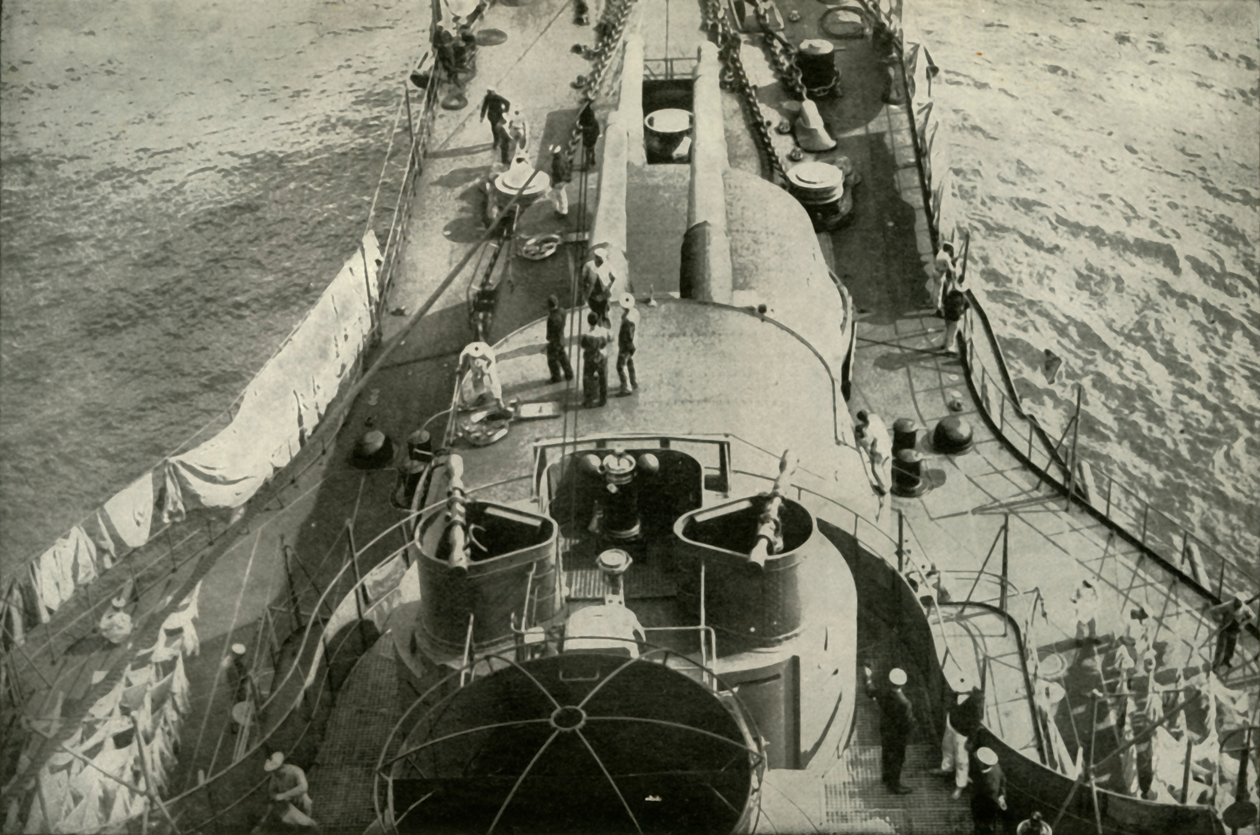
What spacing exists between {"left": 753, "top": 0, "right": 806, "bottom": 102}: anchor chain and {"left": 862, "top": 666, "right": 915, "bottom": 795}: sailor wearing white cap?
15530mm

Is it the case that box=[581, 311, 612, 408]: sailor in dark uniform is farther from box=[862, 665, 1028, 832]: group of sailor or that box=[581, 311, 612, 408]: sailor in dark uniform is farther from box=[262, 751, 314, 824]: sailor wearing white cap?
box=[262, 751, 314, 824]: sailor wearing white cap

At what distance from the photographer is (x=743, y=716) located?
1157 cm

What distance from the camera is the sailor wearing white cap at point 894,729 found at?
A: 13086 mm

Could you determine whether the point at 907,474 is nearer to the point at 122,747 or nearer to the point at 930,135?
the point at 930,135

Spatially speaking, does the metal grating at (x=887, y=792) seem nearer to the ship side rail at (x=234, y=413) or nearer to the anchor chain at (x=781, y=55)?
the ship side rail at (x=234, y=413)

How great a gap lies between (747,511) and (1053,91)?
2503 centimetres

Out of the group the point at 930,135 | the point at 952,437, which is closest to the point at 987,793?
the point at 952,437

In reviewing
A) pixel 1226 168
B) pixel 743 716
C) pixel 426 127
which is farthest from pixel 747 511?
pixel 1226 168

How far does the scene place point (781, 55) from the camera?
27172 mm

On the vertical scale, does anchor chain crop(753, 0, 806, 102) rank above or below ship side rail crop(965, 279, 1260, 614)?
above

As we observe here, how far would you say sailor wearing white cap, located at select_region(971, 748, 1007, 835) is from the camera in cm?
1252

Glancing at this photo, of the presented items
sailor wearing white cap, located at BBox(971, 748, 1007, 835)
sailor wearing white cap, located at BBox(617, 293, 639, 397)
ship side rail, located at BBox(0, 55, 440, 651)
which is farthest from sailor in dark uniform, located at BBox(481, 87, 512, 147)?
sailor wearing white cap, located at BBox(971, 748, 1007, 835)

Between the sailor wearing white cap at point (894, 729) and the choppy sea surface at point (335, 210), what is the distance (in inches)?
470

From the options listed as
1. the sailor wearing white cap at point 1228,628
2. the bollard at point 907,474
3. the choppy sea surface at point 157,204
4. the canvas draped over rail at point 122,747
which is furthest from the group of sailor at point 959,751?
the choppy sea surface at point 157,204
